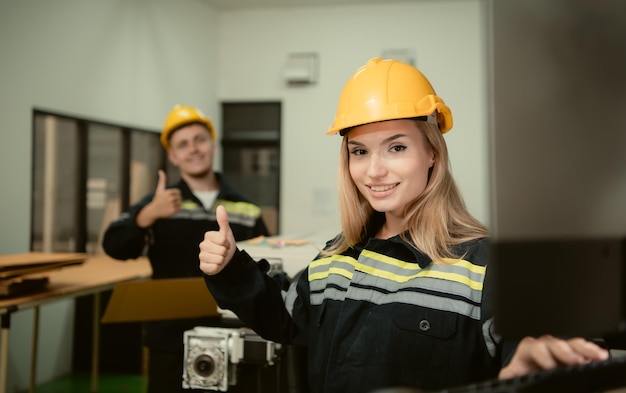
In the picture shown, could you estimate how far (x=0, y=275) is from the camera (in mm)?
2502

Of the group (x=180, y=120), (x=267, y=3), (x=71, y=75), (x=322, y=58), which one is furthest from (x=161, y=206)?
(x=267, y=3)

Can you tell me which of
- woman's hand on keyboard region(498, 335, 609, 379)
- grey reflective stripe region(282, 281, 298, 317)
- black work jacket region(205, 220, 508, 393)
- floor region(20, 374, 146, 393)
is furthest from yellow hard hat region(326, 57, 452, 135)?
floor region(20, 374, 146, 393)

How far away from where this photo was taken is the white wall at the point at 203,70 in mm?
3426

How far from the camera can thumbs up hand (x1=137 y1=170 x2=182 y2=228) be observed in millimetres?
2463

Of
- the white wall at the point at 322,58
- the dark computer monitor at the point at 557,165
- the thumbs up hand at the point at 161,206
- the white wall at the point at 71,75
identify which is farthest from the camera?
the white wall at the point at 322,58

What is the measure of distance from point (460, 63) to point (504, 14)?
431 centimetres

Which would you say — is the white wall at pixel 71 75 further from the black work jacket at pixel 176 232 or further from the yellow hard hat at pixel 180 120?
the black work jacket at pixel 176 232

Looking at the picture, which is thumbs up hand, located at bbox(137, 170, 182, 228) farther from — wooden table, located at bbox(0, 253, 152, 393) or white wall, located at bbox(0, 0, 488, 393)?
white wall, located at bbox(0, 0, 488, 393)

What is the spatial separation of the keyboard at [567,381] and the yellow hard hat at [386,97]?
64 centimetres

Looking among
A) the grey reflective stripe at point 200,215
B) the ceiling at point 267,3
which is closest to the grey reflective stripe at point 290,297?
the grey reflective stripe at point 200,215

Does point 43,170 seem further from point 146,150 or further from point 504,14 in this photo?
point 504,14

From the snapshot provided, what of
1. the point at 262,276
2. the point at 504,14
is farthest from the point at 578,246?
the point at 262,276

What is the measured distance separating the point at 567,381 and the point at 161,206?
2.13m

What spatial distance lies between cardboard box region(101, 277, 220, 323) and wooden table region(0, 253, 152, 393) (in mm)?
1175
